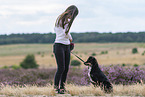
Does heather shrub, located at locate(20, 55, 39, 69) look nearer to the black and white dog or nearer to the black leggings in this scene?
the black leggings

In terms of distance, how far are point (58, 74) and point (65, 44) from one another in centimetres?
82

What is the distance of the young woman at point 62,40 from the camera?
6.28 meters

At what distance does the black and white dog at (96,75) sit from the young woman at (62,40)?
627 mm

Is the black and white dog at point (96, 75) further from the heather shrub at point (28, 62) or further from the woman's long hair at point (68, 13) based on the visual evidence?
the heather shrub at point (28, 62)

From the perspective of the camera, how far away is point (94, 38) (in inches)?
2243

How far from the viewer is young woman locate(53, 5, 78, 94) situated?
628 cm

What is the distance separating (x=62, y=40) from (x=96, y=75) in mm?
1288

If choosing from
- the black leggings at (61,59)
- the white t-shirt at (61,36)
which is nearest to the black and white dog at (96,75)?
the black leggings at (61,59)

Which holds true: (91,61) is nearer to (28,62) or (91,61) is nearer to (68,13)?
(68,13)

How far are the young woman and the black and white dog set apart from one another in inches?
24.7

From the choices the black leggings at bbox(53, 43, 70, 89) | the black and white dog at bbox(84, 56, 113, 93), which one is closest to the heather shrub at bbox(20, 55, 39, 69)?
the black leggings at bbox(53, 43, 70, 89)

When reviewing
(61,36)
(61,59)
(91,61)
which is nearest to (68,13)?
(61,36)

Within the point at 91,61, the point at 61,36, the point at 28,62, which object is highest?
the point at 61,36

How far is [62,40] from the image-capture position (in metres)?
6.29
